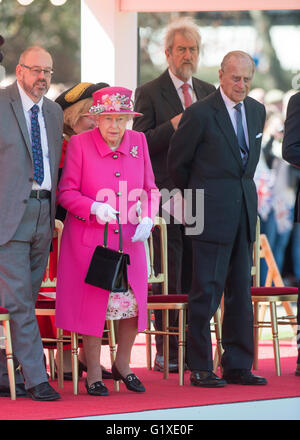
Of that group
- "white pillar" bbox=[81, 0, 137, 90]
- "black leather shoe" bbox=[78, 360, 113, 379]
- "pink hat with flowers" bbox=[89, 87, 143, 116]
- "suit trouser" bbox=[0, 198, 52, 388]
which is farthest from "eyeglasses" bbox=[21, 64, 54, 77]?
"white pillar" bbox=[81, 0, 137, 90]

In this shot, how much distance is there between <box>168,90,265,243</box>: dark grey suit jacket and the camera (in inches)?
224

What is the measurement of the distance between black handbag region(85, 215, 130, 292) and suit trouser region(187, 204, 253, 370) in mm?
559

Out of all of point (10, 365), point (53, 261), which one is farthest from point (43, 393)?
point (53, 261)

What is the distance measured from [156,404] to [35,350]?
2.23 feet

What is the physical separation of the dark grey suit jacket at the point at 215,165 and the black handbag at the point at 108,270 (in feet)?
2.02

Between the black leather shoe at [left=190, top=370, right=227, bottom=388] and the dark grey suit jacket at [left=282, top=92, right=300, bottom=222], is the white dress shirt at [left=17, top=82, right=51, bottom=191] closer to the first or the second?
the black leather shoe at [left=190, top=370, right=227, bottom=388]

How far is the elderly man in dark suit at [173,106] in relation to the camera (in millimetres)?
6531

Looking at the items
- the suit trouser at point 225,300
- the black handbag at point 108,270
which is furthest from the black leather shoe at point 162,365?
the black handbag at point 108,270

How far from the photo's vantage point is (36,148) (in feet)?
17.5

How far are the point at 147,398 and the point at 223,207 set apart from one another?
43.5 inches

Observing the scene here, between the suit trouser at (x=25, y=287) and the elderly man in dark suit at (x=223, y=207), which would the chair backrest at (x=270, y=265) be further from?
the suit trouser at (x=25, y=287)
